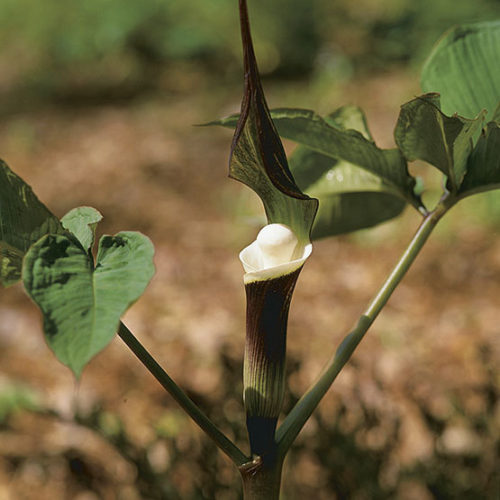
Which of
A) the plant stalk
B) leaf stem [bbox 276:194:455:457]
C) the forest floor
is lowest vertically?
the forest floor

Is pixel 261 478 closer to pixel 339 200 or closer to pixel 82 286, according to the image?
pixel 82 286

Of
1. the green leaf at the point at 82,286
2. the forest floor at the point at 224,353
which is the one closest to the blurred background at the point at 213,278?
the forest floor at the point at 224,353

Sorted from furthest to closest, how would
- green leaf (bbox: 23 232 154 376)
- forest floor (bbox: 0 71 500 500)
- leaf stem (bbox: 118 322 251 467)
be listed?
forest floor (bbox: 0 71 500 500) < leaf stem (bbox: 118 322 251 467) < green leaf (bbox: 23 232 154 376)

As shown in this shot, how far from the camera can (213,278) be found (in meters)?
2.29

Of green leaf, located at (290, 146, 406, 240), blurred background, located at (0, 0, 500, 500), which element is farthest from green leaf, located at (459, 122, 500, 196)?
blurred background, located at (0, 0, 500, 500)

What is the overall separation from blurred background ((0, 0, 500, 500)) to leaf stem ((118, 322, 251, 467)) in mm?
228

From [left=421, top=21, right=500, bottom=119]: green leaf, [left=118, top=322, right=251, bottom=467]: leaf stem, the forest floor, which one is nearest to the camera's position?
[left=118, top=322, right=251, bottom=467]: leaf stem

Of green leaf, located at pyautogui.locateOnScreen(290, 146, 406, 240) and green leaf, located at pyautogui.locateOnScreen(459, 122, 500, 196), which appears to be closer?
green leaf, located at pyautogui.locateOnScreen(459, 122, 500, 196)

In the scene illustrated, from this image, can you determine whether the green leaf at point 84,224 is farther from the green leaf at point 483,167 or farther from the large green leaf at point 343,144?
the green leaf at point 483,167

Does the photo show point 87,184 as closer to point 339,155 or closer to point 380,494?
point 380,494

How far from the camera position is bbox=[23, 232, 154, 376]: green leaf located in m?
0.34

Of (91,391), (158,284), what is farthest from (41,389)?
(158,284)

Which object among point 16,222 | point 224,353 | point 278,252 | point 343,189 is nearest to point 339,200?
point 343,189

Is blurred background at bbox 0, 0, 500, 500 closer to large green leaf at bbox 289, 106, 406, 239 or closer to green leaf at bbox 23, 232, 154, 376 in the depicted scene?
large green leaf at bbox 289, 106, 406, 239
